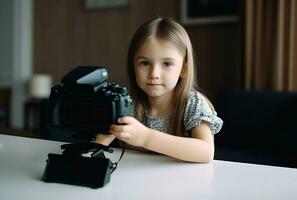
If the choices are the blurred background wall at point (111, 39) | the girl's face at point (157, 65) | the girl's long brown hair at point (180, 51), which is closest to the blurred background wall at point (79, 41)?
the blurred background wall at point (111, 39)

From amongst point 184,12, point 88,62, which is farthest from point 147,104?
point 88,62

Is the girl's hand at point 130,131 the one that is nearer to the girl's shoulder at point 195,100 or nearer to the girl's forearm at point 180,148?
the girl's forearm at point 180,148

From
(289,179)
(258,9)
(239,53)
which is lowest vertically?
(289,179)

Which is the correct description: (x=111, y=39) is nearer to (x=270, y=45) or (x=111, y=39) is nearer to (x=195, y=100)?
(x=270, y=45)

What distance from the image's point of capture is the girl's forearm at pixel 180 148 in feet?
2.76

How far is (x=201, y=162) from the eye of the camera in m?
0.87

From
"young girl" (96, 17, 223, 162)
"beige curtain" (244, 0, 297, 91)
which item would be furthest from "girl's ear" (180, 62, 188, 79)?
"beige curtain" (244, 0, 297, 91)

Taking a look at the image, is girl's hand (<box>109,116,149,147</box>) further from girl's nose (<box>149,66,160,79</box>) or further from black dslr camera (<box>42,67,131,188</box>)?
girl's nose (<box>149,66,160,79</box>)

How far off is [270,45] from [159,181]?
2.27 m

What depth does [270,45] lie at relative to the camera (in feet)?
9.05

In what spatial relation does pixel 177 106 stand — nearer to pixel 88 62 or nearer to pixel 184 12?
pixel 184 12

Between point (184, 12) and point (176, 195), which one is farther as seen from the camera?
point (184, 12)

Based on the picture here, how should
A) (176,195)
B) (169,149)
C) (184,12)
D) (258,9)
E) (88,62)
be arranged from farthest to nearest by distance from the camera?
(88,62) → (184,12) → (258,9) → (169,149) → (176,195)

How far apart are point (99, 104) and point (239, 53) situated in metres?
2.33
